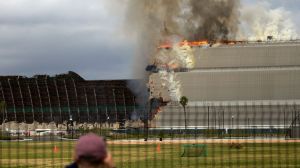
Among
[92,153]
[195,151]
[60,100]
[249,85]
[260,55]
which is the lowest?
[195,151]

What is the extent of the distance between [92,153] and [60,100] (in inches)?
5157

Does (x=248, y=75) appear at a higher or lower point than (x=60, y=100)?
higher

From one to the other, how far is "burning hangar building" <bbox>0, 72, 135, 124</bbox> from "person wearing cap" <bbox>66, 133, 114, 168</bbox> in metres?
125

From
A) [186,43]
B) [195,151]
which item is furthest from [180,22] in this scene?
[195,151]

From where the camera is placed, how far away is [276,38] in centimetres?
14675

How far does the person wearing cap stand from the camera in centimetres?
690

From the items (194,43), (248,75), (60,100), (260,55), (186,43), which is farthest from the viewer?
(194,43)

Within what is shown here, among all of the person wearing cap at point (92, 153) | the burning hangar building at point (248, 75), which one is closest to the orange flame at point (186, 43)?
the burning hangar building at point (248, 75)

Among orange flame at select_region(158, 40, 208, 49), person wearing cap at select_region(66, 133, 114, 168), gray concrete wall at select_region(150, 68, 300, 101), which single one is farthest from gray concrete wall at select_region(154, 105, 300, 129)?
person wearing cap at select_region(66, 133, 114, 168)

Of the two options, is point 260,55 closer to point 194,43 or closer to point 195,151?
point 194,43

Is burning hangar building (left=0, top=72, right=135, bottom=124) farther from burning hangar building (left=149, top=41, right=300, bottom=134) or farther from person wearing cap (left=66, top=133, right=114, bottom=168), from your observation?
person wearing cap (left=66, top=133, right=114, bottom=168)

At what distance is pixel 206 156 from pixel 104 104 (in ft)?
297

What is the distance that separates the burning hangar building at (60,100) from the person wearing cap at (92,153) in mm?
124974

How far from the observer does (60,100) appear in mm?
137000
